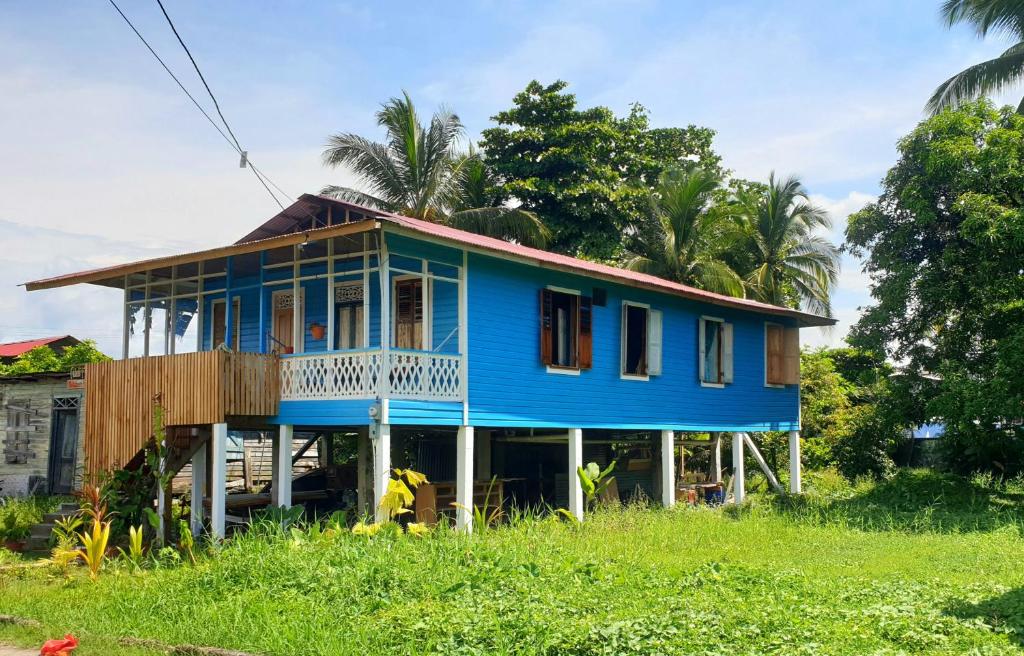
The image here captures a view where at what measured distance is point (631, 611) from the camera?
9.27 meters

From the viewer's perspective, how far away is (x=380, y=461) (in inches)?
578

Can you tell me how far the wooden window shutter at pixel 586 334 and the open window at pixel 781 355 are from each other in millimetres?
6933

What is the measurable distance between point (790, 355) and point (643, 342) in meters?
5.76

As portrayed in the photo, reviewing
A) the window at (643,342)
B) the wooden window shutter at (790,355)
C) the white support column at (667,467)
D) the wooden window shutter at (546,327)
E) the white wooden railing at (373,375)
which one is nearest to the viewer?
the white wooden railing at (373,375)

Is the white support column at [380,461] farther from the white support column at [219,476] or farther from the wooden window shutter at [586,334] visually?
the wooden window shutter at [586,334]

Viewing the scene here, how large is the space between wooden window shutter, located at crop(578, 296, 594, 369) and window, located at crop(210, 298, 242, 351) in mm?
6450

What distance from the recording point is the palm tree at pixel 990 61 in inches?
956

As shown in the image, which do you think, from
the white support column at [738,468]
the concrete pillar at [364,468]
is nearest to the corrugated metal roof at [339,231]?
the concrete pillar at [364,468]

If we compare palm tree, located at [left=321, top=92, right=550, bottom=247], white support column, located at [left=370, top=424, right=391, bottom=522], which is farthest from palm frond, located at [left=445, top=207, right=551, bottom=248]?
white support column, located at [left=370, top=424, right=391, bottom=522]

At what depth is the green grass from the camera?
8.65 m

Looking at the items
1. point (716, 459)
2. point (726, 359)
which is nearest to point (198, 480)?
point (726, 359)

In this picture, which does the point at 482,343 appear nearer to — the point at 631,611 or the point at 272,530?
the point at 272,530

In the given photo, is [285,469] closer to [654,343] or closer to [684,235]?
[654,343]

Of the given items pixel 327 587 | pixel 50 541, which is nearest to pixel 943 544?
pixel 327 587
